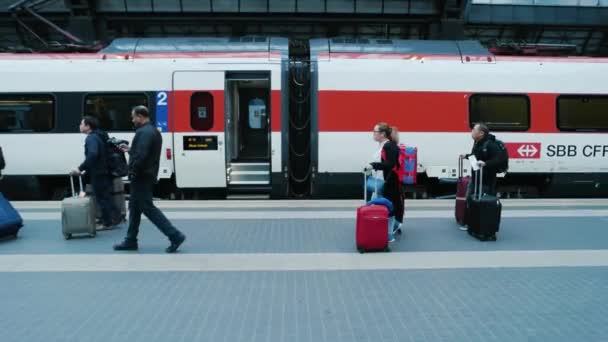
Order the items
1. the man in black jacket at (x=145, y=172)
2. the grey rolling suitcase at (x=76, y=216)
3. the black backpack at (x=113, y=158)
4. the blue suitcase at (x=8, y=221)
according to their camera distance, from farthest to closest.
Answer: the black backpack at (x=113, y=158), the grey rolling suitcase at (x=76, y=216), the blue suitcase at (x=8, y=221), the man in black jacket at (x=145, y=172)

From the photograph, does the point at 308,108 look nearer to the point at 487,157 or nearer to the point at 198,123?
the point at 198,123

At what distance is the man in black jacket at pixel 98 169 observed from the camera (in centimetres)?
693

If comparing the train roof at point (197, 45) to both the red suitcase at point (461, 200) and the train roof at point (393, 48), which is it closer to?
the train roof at point (393, 48)

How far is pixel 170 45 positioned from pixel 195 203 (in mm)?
3599

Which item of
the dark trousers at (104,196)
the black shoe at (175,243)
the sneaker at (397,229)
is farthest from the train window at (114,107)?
the sneaker at (397,229)

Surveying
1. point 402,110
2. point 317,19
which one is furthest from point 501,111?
point 317,19

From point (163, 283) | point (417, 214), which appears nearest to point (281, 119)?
point (417, 214)

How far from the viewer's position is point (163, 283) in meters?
5.07

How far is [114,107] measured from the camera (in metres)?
10.4

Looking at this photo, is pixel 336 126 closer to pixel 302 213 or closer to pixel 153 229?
pixel 302 213

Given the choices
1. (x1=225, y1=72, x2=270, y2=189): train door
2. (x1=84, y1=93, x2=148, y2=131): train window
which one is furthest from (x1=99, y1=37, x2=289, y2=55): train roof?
(x1=84, y1=93, x2=148, y2=131): train window

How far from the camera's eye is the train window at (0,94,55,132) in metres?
10.3

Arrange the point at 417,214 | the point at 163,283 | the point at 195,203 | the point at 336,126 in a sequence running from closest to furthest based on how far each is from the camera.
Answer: the point at 163,283
the point at 417,214
the point at 195,203
the point at 336,126

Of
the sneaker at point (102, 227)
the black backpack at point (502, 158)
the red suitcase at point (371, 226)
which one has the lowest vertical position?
the sneaker at point (102, 227)
